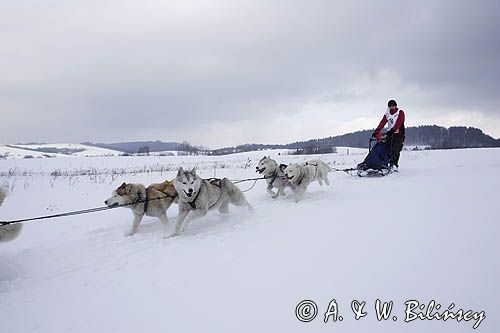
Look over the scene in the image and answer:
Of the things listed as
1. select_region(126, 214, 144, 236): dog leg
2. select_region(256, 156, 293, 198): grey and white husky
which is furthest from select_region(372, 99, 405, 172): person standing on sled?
select_region(126, 214, 144, 236): dog leg

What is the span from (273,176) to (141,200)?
326 cm

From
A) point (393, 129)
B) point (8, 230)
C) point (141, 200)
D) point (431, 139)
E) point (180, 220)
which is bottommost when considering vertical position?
point (180, 220)

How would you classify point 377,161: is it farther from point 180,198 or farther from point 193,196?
point 180,198

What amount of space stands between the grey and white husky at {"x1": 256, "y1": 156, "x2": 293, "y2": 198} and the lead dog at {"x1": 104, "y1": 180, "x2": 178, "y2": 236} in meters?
2.60

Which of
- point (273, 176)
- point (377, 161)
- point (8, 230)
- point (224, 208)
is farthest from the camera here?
point (377, 161)

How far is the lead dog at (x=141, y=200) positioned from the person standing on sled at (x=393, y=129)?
697 cm

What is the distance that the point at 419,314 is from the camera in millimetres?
1910

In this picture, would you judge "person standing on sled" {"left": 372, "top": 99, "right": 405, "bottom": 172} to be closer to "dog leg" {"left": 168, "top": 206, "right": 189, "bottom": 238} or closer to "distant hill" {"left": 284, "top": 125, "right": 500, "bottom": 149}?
"dog leg" {"left": 168, "top": 206, "right": 189, "bottom": 238}

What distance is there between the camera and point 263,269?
9.12 ft

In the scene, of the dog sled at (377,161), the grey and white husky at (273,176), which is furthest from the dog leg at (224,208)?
the dog sled at (377,161)

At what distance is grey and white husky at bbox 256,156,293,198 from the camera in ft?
21.9

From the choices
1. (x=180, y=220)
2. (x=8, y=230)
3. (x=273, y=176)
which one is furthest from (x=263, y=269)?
(x=273, y=176)

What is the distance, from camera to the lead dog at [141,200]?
15.1 feet

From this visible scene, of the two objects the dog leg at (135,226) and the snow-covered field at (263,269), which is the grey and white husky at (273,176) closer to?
the snow-covered field at (263,269)
